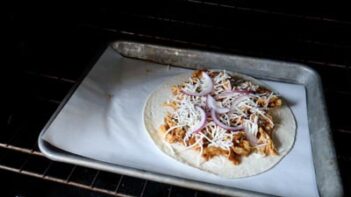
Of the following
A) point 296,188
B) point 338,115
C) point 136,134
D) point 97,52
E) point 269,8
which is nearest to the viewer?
point 296,188

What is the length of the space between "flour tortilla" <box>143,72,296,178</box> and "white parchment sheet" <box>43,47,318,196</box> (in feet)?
0.05

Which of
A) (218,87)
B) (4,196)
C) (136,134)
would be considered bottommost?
(4,196)

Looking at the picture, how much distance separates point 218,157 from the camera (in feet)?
3.32

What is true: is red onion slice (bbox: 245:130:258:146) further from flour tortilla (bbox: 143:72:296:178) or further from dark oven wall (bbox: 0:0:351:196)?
dark oven wall (bbox: 0:0:351:196)

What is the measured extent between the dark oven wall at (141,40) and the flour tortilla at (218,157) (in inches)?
5.5

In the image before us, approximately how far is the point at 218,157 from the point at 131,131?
27 cm

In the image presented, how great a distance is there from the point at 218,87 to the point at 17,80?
67 cm

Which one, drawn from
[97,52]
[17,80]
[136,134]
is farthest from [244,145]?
[17,80]

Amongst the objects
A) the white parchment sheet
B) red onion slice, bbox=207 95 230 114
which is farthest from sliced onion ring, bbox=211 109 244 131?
the white parchment sheet

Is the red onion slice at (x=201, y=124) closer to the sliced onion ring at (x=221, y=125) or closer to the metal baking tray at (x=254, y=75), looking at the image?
the sliced onion ring at (x=221, y=125)

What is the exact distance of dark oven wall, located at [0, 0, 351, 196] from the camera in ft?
3.60

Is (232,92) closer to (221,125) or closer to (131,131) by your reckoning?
(221,125)

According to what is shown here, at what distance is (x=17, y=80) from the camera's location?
124 centimetres

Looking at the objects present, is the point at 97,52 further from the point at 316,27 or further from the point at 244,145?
the point at 316,27
